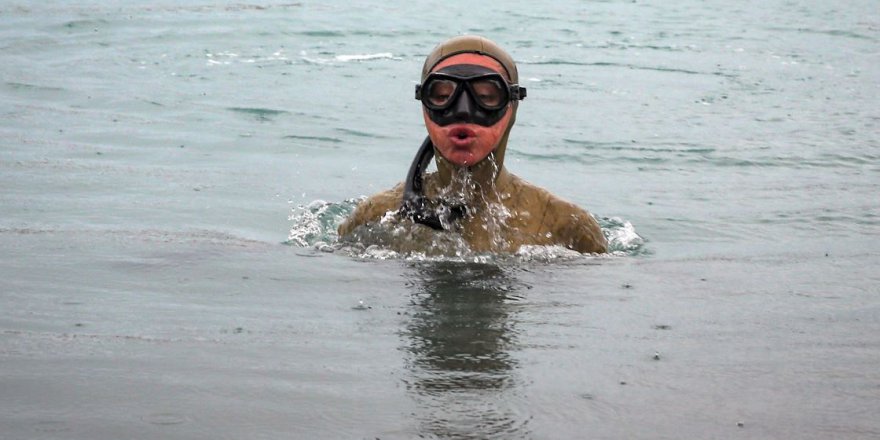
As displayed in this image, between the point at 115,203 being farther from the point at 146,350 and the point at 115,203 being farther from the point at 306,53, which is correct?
the point at 306,53

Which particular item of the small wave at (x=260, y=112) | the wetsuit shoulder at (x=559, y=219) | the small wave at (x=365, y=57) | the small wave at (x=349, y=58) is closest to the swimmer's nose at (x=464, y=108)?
the wetsuit shoulder at (x=559, y=219)

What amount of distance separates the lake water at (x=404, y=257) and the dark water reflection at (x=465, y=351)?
0.06ft

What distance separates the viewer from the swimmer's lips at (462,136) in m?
6.90

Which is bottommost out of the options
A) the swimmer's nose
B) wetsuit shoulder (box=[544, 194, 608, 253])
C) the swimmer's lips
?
wetsuit shoulder (box=[544, 194, 608, 253])

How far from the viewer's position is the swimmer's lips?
6.90m

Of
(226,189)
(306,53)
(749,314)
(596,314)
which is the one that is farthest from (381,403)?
(306,53)

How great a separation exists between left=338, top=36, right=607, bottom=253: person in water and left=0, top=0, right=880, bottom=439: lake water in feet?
0.66

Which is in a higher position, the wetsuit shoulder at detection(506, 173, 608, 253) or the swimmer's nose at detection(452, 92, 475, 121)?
the swimmer's nose at detection(452, 92, 475, 121)

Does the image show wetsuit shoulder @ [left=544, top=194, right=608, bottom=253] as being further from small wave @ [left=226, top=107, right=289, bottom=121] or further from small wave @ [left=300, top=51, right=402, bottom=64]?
small wave @ [left=300, top=51, right=402, bottom=64]

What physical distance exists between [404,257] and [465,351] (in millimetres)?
1983

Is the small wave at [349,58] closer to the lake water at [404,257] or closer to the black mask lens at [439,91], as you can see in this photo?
the lake water at [404,257]

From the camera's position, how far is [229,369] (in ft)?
15.9

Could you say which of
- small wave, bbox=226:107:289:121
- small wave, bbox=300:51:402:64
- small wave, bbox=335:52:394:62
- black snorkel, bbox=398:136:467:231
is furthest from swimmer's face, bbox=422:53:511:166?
small wave, bbox=335:52:394:62

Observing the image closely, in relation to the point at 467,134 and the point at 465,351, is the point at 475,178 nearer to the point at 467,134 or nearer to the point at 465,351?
A: the point at 467,134
